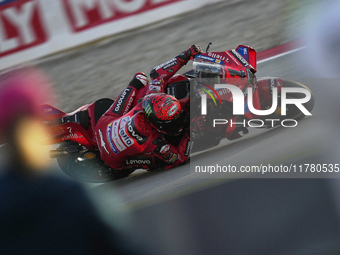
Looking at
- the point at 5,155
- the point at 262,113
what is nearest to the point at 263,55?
the point at 262,113

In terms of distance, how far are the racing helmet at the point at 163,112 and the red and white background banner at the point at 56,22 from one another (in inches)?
107

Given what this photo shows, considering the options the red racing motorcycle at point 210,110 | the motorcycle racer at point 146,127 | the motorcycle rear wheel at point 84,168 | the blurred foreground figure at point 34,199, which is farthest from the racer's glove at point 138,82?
the blurred foreground figure at point 34,199

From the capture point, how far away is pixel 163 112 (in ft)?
10.5

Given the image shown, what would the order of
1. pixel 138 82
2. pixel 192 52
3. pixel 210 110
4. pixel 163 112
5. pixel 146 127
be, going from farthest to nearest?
pixel 138 82
pixel 192 52
pixel 210 110
pixel 146 127
pixel 163 112

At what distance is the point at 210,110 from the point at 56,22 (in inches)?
132

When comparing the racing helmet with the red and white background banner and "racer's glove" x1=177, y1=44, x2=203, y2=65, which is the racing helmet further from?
the red and white background banner

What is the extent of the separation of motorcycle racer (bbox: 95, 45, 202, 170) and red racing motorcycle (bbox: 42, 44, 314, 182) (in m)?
0.18

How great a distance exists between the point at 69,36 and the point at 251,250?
174 inches

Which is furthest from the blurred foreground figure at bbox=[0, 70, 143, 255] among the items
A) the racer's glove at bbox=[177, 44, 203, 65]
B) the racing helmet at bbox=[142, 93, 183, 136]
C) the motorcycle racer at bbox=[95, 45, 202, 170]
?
the racer's glove at bbox=[177, 44, 203, 65]

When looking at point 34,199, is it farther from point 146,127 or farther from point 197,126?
point 197,126

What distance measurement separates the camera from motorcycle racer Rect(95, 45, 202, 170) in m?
3.31

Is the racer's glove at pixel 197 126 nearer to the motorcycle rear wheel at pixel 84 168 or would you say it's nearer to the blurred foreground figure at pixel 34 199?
the motorcycle rear wheel at pixel 84 168

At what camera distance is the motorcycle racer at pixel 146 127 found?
3.31 m

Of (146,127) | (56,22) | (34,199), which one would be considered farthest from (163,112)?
(56,22)
